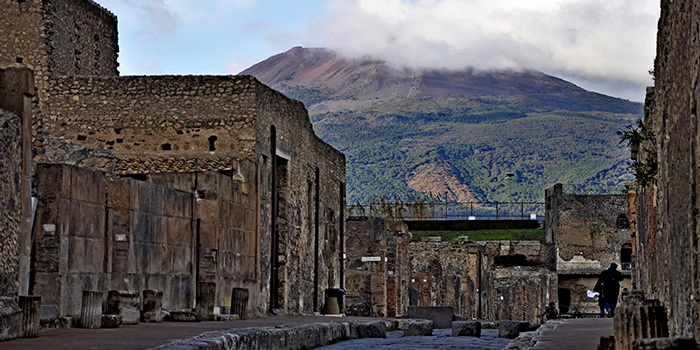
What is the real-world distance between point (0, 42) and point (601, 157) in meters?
174

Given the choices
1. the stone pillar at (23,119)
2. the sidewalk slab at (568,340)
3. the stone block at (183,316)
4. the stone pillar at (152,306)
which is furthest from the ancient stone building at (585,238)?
the stone pillar at (23,119)

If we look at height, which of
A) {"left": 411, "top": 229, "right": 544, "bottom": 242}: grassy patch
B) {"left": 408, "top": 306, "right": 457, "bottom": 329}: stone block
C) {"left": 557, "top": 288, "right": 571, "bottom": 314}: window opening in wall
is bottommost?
{"left": 557, "top": 288, "right": 571, "bottom": 314}: window opening in wall

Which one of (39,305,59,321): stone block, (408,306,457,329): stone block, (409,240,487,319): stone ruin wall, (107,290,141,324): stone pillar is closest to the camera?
(39,305,59,321): stone block

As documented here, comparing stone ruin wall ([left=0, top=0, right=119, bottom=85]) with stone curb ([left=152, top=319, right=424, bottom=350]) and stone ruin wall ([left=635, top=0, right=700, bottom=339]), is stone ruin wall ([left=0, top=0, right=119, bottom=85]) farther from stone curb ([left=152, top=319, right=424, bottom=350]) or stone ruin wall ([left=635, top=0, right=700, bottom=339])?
stone ruin wall ([left=635, top=0, right=700, bottom=339])

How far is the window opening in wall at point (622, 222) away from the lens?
2586 inches

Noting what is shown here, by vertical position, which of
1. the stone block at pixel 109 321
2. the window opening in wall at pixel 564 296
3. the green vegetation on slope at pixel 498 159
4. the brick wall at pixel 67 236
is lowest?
the window opening in wall at pixel 564 296

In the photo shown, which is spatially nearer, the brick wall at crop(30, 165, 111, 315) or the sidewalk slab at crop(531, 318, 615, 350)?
the sidewalk slab at crop(531, 318, 615, 350)

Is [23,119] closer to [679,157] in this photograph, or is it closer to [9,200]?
[9,200]

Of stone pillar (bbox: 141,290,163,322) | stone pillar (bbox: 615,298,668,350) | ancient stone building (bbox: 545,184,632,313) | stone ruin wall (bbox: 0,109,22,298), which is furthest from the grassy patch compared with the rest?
stone pillar (bbox: 615,298,668,350)

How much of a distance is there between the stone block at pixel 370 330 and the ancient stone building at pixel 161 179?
244cm

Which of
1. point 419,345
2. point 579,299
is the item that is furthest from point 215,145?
point 579,299

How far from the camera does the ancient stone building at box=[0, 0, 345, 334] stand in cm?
1275

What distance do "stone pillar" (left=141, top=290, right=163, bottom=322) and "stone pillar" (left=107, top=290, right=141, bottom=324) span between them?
567mm

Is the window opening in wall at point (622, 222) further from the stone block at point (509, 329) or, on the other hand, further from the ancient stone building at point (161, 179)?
the stone block at point (509, 329)
